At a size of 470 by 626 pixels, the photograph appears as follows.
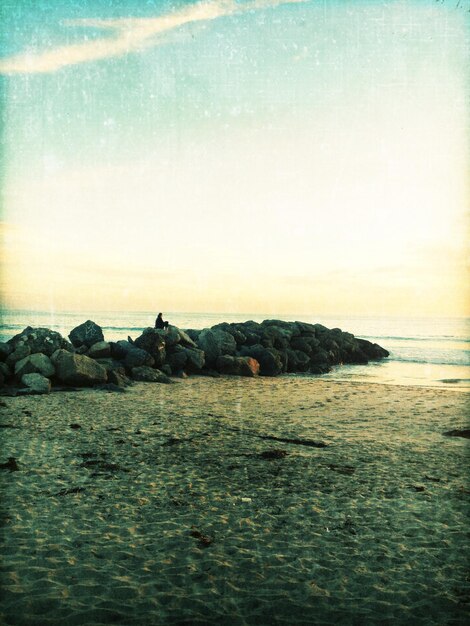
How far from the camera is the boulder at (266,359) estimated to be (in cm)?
2498

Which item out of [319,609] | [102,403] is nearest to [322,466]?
[319,609]

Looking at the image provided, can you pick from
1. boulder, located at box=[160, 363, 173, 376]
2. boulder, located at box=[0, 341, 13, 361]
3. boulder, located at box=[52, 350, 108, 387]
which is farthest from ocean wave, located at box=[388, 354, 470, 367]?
boulder, located at box=[0, 341, 13, 361]

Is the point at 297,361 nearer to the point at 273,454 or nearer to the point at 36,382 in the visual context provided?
the point at 36,382

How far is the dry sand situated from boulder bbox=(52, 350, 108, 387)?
3.93 metres

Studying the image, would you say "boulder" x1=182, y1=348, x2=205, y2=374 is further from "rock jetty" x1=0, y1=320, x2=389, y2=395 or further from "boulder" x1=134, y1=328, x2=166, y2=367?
"boulder" x1=134, y1=328, x2=166, y2=367

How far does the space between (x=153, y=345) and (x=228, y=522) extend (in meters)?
15.6

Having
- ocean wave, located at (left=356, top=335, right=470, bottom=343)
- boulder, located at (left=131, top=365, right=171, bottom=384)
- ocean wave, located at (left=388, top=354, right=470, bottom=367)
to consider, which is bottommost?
ocean wave, located at (left=388, top=354, right=470, bottom=367)

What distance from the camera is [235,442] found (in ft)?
35.9

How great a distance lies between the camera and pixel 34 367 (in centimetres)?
1731

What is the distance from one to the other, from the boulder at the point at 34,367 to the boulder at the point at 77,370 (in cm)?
28

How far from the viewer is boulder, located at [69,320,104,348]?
21.6 meters

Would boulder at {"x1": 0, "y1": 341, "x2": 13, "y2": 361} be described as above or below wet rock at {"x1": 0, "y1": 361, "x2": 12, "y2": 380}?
above

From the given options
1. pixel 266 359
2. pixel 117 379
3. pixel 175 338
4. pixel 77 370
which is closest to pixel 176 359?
pixel 175 338

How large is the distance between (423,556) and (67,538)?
432 cm
